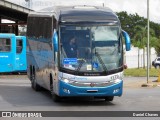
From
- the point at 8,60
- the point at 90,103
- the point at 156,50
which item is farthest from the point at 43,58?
the point at 156,50

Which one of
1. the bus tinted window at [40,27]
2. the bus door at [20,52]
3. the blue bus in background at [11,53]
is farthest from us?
the bus door at [20,52]

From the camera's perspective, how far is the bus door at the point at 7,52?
1426 inches

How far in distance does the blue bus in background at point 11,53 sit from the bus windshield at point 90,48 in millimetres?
18358

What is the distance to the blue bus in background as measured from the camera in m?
36.3

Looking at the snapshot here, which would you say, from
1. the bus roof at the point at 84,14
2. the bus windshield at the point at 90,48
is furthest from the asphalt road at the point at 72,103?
the bus roof at the point at 84,14

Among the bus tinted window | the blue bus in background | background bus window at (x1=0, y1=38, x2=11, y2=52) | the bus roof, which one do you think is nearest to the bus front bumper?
the bus roof

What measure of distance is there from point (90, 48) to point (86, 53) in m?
0.21

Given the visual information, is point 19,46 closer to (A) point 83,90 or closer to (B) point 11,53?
(B) point 11,53

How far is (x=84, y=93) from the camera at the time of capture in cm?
1761

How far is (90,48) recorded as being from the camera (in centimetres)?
1795

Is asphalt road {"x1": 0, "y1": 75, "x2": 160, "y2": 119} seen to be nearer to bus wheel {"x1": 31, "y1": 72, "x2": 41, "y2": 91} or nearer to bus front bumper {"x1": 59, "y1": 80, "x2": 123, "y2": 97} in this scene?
bus front bumper {"x1": 59, "y1": 80, "x2": 123, "y2": 97}

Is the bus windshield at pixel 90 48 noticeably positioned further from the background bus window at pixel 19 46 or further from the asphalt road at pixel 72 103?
the background bus window at pixel 19 46

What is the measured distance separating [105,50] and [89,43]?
1.87 feet

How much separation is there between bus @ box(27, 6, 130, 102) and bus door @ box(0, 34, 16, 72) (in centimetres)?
1735
